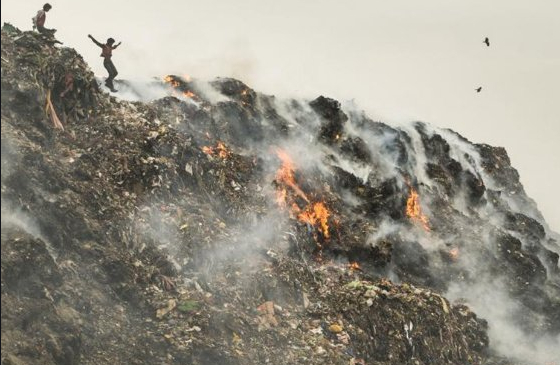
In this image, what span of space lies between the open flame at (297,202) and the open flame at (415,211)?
15.4ft

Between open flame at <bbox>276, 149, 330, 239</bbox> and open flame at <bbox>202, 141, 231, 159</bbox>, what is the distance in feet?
6.20

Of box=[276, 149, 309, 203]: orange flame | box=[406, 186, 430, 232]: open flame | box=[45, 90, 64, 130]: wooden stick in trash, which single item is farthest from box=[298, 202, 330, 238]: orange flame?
box=[45, 90, 64, 130]: wooden stick in trash

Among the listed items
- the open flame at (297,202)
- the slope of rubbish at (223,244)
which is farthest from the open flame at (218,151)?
the open flame at (297,202)

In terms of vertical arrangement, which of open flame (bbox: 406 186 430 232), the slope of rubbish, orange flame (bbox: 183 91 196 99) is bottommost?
the slope of rubbish

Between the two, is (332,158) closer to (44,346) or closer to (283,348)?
(283,348)

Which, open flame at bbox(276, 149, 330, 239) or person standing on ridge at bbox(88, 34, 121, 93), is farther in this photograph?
open flame at bbox(276, 149, 330, 239)

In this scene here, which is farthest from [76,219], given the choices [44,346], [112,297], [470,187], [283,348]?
[470,187]

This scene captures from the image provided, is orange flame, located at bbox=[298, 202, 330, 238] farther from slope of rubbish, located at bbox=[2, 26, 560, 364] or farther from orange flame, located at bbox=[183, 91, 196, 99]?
orange flame, located at bbox=[183, 91, 196, 99]

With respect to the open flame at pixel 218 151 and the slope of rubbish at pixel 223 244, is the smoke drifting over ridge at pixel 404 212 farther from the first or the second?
the open flame at pixel 218 151

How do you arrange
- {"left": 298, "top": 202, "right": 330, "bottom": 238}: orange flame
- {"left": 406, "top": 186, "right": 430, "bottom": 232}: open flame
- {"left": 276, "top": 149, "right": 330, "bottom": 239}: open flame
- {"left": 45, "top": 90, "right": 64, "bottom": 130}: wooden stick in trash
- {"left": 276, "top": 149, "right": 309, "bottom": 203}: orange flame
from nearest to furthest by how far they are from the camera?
{"left": 45, "top": 90, "right": 64, "bottom": 130}: wooden stick in trash, {"left": 276, "top": 149, "right": 330, "bottom": 239}: open flame, {"left": 298, "top": 202, "right": 330, "bottom": 238}: orange flame, {"left": 276, "top": 149, "right": 309, "bottom": 203}: orange flame, {"left": 406, "top": 186, "right": 430, "bottom": 232}: open flame

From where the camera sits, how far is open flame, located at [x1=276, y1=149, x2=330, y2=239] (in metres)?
17.2

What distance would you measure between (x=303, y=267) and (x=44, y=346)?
24.4 feet

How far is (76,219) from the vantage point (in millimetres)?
11852

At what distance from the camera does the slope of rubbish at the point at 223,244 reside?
10.6 metres
